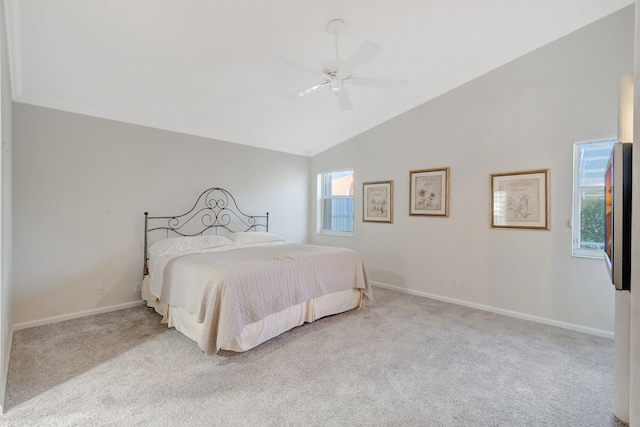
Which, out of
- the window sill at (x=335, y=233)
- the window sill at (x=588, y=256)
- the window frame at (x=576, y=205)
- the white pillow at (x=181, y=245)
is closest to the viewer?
the window sill at (x=588, y=256)

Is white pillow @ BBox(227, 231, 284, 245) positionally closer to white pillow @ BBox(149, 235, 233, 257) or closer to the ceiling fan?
white pillow @ BBox(149, 235, 233, 257)

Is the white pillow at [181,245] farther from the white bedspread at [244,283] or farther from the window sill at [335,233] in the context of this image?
the window sill at [335,233]

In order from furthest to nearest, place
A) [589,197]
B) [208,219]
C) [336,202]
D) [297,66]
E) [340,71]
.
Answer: [336,202] < [208,219] < [589,197] < [340,71] < [297,66]

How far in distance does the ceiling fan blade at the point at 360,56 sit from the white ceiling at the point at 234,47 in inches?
20.3

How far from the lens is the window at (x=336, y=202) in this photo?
17.9 ft

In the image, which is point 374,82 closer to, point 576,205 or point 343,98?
point 343,98

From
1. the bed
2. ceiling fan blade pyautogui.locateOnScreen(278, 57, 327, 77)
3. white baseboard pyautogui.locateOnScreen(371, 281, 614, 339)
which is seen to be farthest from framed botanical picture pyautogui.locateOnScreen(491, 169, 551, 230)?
ceiling fan blade pyautogui.locateOnScreen(278, 57, 327, 77)

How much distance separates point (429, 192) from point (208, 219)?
3304 millimetres

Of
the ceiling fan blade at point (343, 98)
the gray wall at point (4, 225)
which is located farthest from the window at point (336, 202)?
the gray wall at point (4, 225)

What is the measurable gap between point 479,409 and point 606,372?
4.24ft

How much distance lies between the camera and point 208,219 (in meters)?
4.45

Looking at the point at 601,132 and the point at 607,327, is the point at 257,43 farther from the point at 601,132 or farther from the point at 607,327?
the point at 607,327

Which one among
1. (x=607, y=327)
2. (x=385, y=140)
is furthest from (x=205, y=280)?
(x=607, y=327)

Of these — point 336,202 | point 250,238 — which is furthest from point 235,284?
point 336,202
